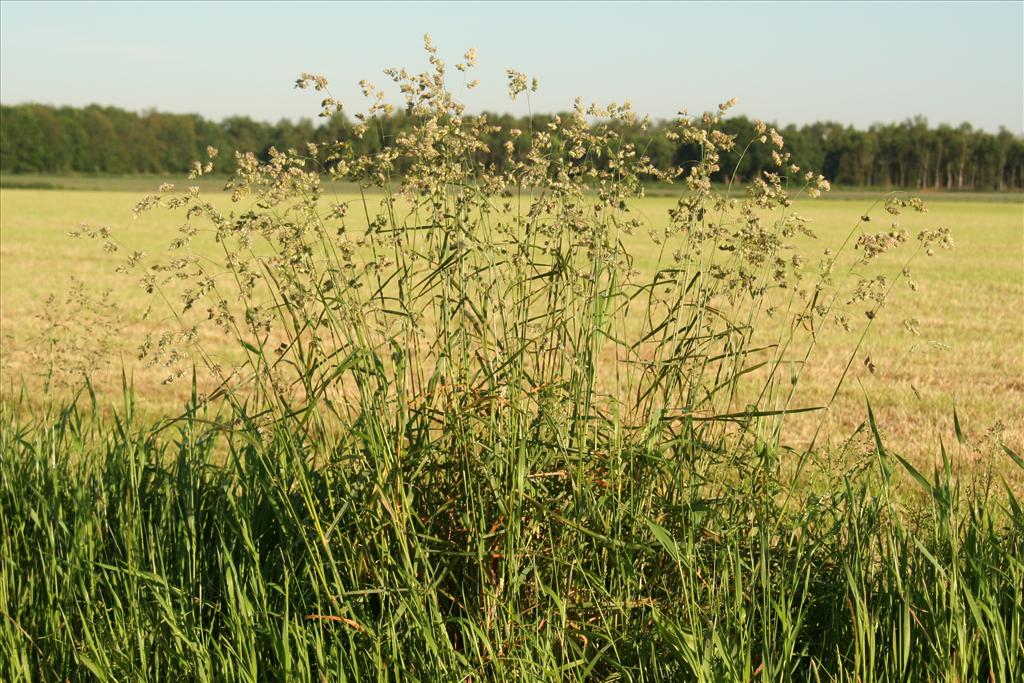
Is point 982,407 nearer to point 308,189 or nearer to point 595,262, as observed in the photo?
point 595,262

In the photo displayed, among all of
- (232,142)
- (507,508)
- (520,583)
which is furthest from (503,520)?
(232,142)

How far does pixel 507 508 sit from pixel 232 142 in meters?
109

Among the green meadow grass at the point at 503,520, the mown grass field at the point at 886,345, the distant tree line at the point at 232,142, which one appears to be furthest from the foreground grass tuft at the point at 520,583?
the distant tree line at the point at 232,142

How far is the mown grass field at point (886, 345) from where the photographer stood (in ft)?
25.2

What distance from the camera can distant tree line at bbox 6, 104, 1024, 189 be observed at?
11869cm

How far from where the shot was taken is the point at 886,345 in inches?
516

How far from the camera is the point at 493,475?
287 cm

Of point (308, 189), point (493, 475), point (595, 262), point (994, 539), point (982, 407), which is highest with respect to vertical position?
point (308, 189)

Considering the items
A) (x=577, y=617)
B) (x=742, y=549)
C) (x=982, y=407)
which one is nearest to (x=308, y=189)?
(x=577, y=617)

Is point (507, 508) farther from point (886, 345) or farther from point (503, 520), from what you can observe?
point (886, 345)

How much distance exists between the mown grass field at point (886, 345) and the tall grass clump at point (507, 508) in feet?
0.98

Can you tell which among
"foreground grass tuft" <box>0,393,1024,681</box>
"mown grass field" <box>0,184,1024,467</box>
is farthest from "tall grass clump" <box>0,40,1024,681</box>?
"mown grass field" <box>0,184,1024,467</box>

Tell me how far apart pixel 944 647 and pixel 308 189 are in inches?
82.8

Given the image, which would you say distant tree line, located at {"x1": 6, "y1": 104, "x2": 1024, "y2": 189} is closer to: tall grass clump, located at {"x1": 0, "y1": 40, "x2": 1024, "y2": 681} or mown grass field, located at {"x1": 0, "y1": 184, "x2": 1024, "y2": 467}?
mown grass field, located at {"x1": 0, "y1": 184, "x2": 1024, "y2": 467}
